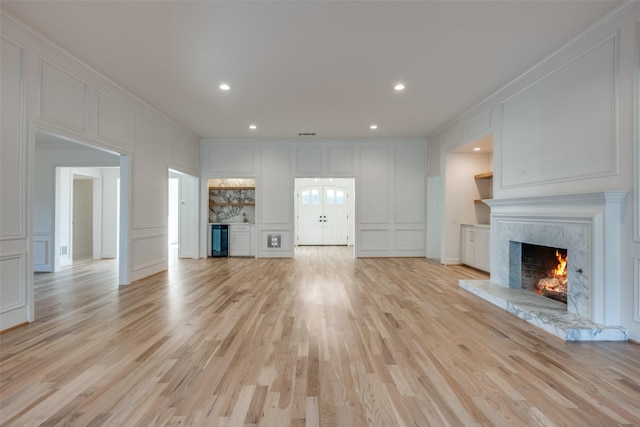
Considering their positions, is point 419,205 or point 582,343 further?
point 419,205

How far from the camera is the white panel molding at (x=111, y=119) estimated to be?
161 inches

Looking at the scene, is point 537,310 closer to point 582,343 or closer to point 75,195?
point 582,343

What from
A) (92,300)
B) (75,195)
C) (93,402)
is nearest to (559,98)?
(93,402)

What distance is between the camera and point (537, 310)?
326cm

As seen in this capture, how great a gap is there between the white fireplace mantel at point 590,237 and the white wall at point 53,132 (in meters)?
5.53

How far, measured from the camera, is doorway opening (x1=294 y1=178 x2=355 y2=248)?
11180 millimetres

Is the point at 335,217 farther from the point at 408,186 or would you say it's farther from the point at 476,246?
the point at 476,246

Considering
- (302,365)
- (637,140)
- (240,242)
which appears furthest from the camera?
(240,242)

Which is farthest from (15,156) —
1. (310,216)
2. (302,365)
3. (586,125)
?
(310,216)

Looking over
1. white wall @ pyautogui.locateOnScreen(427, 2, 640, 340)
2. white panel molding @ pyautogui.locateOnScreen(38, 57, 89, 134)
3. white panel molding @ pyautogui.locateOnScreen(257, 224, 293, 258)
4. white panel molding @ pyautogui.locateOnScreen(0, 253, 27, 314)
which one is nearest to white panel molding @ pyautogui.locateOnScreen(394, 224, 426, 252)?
Result: white panel molding @ pyautogui.locateOnScreen(257, 224, 293, 258)

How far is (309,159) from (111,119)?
4.38m

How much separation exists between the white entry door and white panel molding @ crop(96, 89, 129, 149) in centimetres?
709

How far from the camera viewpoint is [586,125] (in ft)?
10.2

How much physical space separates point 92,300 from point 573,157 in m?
6.01
